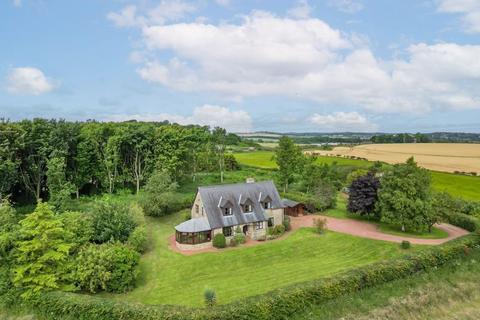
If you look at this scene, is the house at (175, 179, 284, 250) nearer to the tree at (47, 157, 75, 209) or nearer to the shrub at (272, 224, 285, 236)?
the shrub at (272, 224, 285, 236)

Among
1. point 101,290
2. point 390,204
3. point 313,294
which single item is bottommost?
point 101,290

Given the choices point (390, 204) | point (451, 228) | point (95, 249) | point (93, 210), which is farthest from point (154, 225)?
point (451, 228)

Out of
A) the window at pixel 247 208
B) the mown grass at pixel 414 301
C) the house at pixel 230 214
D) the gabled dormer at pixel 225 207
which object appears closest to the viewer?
the mown grass at pixel 414 301

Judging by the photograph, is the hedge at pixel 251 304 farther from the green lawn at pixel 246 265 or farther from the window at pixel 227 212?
the window at pixel 227 212

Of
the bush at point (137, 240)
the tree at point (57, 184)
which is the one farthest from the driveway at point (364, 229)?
the tree at point (57, 184)

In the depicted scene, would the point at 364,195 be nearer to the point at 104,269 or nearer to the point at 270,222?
the point at 270,222

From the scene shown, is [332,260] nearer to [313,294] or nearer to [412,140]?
[313,294]
